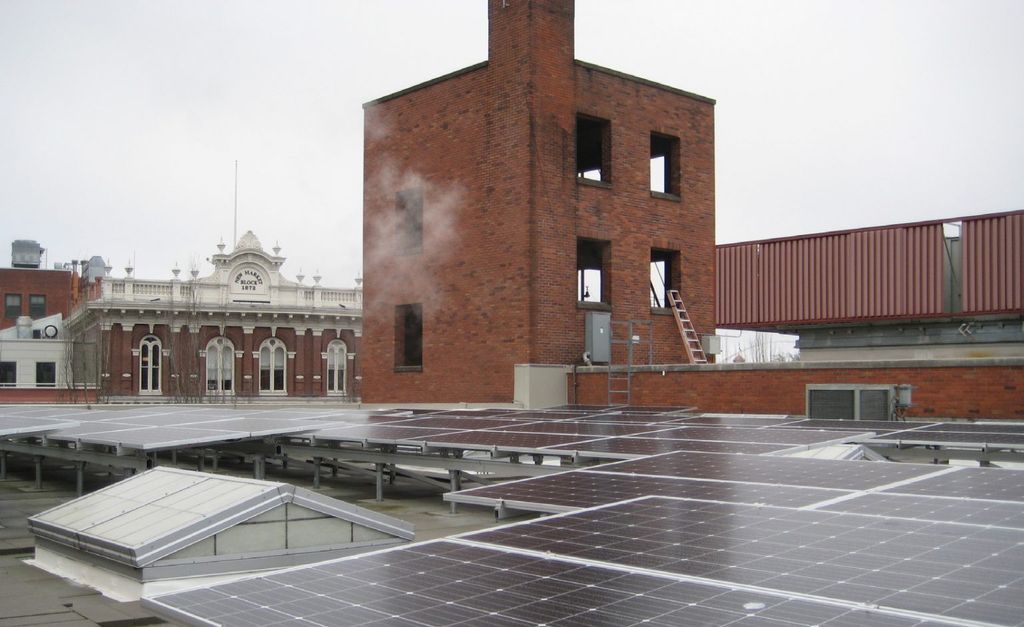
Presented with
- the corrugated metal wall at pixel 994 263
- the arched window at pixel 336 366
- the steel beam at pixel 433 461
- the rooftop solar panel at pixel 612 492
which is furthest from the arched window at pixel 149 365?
the rooftop solar panel at pixel 612 492

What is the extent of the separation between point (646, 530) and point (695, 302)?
2388 centimetres

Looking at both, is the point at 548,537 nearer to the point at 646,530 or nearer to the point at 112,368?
the point at 646,530

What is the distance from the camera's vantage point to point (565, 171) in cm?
2717

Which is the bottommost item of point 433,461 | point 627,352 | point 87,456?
point 87,456

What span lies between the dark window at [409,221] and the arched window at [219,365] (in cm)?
3725

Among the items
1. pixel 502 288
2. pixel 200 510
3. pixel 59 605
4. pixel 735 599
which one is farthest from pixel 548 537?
pixel 502 288

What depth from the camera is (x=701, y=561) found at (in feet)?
21.2

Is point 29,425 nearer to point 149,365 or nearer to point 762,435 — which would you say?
point 762,435

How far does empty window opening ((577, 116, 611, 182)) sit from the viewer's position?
1131 inches

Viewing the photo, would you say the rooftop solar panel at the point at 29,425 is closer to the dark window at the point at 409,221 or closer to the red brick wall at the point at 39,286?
the dark window at the point at 409,221

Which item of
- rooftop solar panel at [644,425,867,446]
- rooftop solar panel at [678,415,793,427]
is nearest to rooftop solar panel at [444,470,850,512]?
rooftop solar panel at [644,425,867,446]

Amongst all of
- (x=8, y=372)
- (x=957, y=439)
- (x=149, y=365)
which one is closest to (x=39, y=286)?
(x=8, y=372)

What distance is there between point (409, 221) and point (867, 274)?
1901cm

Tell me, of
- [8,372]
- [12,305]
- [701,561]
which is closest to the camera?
[701,561]
